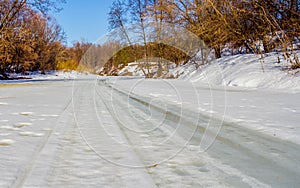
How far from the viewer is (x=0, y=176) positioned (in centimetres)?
153

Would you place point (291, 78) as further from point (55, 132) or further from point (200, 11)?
point (55, 132)

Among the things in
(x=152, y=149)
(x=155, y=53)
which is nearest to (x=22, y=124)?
(x=152, y=149)

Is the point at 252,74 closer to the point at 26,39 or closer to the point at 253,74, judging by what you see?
the point at 253,74

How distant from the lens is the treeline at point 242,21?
927 cm

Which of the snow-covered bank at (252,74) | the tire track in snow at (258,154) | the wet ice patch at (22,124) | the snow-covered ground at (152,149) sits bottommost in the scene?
the tire track in snow at (258,154)

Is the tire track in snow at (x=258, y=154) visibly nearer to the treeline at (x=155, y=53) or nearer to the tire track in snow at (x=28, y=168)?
the tire track in snow at (x=28, y=168)

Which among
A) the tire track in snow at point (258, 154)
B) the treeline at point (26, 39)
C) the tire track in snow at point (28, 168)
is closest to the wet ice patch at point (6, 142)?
the tire track in snow at point (28, 168)

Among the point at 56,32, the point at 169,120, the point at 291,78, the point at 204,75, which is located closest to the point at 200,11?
the point at 204,75

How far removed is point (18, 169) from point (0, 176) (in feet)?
0.43

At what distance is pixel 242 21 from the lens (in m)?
11.2

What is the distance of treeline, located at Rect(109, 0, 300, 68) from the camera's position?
9.27 metres

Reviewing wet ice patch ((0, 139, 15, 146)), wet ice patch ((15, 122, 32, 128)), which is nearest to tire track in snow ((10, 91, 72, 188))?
wet ice patch ((0, 139, 15, 146))

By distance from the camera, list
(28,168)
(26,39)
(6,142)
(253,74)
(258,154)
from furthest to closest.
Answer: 1. (26,39)
2. (253,74)
3. (6,142)
4. (258,154)
5. (28,168)

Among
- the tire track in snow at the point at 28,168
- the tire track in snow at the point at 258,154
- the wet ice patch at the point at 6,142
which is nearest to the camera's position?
the tire track in snow at the point at 28,168
